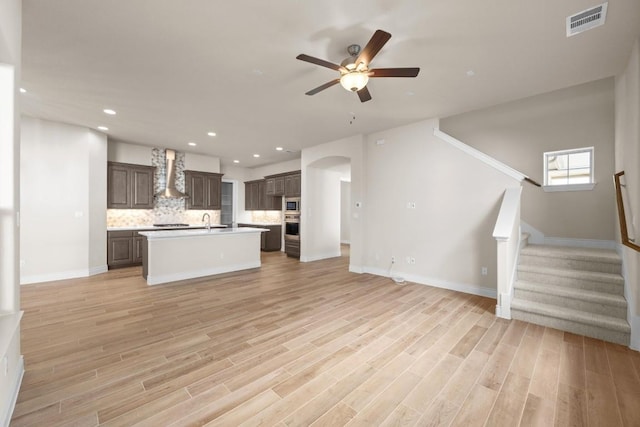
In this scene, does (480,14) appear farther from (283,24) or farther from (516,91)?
(516,91)

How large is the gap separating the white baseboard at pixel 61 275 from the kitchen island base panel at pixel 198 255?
1.50 meters

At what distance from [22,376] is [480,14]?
193 inches

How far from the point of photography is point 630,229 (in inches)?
115

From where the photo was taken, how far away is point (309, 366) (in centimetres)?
234

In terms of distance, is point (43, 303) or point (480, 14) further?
point (43, 303)

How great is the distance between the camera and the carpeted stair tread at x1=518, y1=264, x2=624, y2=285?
317 cm

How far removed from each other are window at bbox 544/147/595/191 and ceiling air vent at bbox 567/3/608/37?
8.60 feet

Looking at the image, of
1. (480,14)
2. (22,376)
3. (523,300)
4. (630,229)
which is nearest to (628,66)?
(630,229)

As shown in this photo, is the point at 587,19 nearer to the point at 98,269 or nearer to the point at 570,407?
the point at 570,407

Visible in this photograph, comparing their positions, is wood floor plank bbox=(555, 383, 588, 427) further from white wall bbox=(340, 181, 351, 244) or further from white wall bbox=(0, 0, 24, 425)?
white wall bbox=(340, 181, 351, 244)

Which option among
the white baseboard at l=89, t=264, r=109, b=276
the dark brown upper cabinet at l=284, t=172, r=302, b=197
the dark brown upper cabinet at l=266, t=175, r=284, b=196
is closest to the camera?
the white baseboard at l=89, t=264, r=109, b=276

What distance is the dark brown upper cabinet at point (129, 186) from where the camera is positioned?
21.0ft

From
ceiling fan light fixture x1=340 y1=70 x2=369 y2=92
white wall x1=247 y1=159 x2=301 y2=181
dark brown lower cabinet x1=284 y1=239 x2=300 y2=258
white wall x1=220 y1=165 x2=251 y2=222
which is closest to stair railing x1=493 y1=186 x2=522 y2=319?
ceiling fan light fixture x1=340 y1=70 x2=369 y2=92

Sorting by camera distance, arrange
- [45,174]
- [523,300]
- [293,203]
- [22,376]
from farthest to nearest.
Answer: [293,203] < [45,174] < [523,300] < [22,376]
